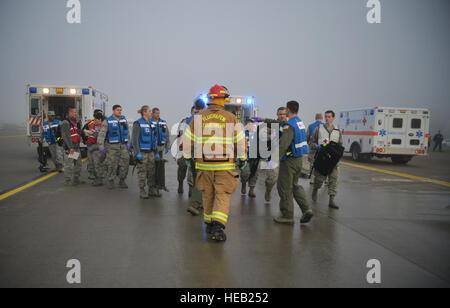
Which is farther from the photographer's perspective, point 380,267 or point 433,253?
point 433,253

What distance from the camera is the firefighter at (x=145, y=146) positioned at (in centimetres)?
736

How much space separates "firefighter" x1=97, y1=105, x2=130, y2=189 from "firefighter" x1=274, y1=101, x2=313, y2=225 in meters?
4.69

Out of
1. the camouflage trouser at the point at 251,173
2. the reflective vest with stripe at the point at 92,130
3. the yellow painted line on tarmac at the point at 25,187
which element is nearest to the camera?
the yellow painted line on tarmac at the point at 25,187

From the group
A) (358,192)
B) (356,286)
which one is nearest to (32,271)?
(356,286)

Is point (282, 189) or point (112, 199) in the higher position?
point (282, 189)

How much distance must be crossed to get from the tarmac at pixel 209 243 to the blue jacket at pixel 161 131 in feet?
4.77

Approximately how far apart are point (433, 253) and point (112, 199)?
20.6 ft

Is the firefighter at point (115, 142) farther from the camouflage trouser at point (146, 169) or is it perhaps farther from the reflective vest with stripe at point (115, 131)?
the camouflage trouser at point (146, 169)

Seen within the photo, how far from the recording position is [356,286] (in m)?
3.44

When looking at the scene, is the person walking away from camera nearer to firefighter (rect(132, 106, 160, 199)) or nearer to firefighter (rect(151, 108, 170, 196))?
firefighter (rect(132, 106, 160, 199))

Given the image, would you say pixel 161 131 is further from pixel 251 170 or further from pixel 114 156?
pixel 251 170

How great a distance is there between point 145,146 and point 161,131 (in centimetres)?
80

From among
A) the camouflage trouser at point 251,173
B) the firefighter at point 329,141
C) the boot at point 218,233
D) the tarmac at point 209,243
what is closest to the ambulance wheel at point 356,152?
the tarmac at point 209,243

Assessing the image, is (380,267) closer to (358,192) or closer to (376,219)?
(376,219)
